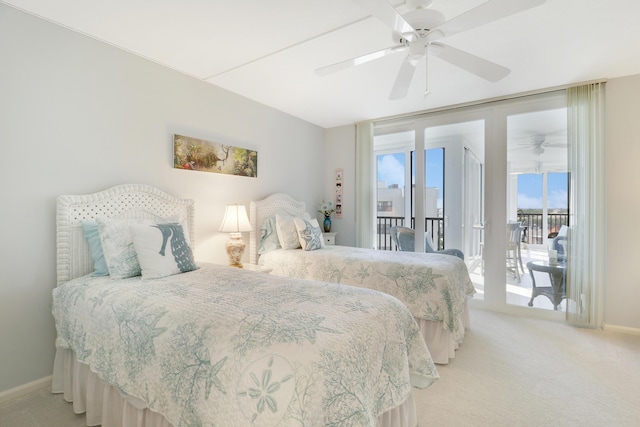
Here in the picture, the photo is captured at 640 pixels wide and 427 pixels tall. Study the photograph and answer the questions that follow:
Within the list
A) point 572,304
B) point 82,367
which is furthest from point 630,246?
point 82,367

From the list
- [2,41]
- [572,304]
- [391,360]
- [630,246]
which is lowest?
[572,304]

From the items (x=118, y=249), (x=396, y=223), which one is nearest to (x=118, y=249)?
(x=118, y=249)

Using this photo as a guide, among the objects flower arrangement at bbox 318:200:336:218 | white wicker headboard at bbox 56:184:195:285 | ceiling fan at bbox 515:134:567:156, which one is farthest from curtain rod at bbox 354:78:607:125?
white wicker headboard at bbox 56:184:195:285

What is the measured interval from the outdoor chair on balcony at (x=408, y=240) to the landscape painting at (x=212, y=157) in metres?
2.12

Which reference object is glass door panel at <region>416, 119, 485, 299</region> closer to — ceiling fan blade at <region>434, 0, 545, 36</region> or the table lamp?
the table lamp

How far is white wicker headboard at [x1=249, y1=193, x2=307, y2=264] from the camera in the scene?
3.62 metres

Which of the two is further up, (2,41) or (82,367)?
(2,41)

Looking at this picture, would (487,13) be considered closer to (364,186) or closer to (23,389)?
(364,186)

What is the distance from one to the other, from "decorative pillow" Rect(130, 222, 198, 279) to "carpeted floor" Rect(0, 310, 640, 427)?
94 cm

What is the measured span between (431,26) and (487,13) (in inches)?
12.1

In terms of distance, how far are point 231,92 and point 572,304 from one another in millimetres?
4364

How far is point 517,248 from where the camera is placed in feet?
12.1

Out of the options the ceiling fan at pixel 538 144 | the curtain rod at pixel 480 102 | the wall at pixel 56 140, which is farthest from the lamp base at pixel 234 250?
the ceiling fan at pixel 538 144

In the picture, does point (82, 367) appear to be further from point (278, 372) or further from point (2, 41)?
point (2, 41)
